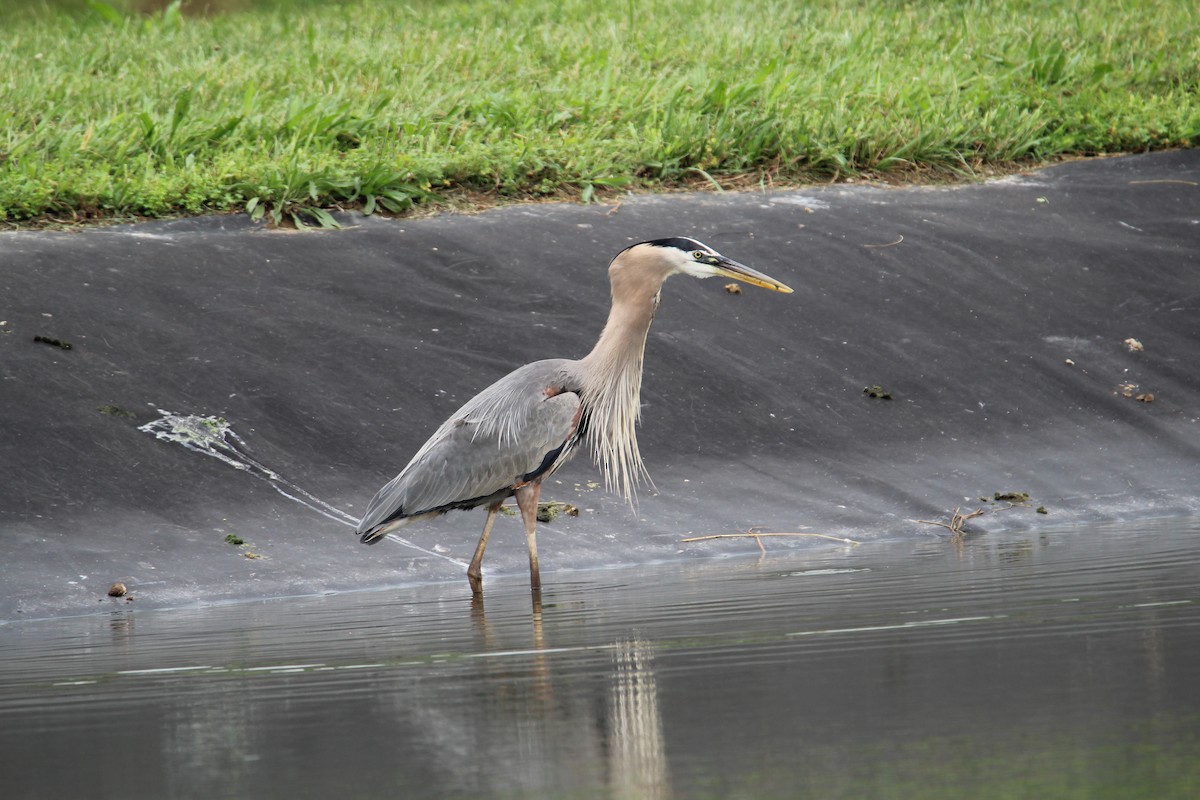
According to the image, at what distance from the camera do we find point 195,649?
18.3ft

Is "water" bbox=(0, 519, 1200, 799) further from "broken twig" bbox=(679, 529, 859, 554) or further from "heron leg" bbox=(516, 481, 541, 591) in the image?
"broken twig" bbox=(679, 529, 859, 554)

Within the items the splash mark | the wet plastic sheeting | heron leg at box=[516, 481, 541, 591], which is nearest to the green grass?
the wet plastic sheeting

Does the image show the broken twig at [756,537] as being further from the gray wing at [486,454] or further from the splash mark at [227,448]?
the splash mark at [227,448]

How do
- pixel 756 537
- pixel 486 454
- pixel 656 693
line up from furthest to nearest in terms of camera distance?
1. pixel 756 537
2. pixel 486 454
3. pixel 656 693

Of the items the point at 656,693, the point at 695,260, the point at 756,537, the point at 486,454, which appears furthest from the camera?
the point at 756,537

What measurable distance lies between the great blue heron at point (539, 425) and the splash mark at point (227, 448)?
0.44m

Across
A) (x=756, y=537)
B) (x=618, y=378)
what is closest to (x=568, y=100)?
(x=618, y=378)

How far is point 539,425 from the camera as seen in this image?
7.52 m

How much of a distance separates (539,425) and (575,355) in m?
2.44

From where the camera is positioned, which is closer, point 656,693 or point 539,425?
point 656,693

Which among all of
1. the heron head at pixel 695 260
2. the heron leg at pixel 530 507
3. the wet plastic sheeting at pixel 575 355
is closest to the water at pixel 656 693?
the heron leg at pixel 530 507

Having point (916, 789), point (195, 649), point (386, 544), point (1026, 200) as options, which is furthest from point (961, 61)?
point (916, 789)

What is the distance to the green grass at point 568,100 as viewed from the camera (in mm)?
11742

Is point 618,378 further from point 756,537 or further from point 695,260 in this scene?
point 756,537
